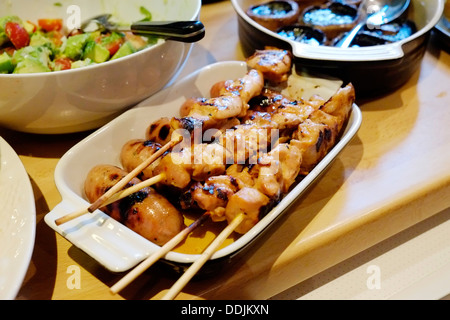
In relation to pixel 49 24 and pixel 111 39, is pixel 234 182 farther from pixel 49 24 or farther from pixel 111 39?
pixel 49 24

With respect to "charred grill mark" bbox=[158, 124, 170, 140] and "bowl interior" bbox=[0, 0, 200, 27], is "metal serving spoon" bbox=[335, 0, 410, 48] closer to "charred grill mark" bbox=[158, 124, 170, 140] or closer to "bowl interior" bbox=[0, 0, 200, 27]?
"bowl interior" bbox=[0, 0, 200, 27]

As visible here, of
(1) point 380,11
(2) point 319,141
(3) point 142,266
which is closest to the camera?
(3) point 142,266

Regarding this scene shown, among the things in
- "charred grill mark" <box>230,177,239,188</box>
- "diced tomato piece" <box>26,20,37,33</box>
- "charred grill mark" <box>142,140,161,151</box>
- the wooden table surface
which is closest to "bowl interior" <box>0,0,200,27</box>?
"diced tomato piece" <box>26,20,37,33</box>

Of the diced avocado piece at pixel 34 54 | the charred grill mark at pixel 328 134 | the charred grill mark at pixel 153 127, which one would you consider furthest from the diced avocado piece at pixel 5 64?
the charred grill mark at pixel 328 134

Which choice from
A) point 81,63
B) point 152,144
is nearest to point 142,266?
point 152,144

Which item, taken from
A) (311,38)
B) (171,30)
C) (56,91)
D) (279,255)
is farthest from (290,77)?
(56,91)
